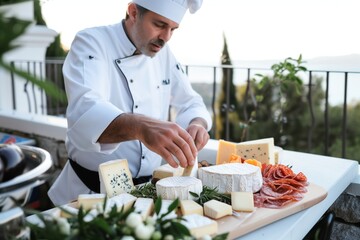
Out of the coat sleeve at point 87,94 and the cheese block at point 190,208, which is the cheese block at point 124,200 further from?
the coat sleeve at point 87,94

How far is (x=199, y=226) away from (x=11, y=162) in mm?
458

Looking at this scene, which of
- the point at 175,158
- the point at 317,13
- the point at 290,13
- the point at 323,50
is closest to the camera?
the point at 175,158

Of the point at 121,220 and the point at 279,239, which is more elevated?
the point at 121,220

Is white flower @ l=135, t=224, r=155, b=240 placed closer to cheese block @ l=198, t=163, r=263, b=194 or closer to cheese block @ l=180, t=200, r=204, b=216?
cheese block @ l=180, t=200, r=204, b=216

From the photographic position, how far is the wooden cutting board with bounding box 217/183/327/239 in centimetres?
111

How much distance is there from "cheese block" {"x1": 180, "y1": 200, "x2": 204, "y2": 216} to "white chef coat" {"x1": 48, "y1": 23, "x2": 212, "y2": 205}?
1.22 feet

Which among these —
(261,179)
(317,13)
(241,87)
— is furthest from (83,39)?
(241,87)

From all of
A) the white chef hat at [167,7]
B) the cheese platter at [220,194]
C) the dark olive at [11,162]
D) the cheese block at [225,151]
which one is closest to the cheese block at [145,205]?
the cheese platter at [220,194]

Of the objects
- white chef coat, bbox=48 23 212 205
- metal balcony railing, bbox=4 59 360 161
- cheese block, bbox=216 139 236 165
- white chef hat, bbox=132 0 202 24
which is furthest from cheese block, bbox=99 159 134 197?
metal balcony railing, bbox=4 59 360 161

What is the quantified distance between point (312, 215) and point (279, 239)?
0.95ft

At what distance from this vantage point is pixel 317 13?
3486mm

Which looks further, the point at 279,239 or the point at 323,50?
the point at 323,50

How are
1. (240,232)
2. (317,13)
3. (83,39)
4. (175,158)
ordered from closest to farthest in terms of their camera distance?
(240,232) → (175,158) → (83,39) → (317,13)

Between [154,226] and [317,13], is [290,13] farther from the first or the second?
[154,226]
